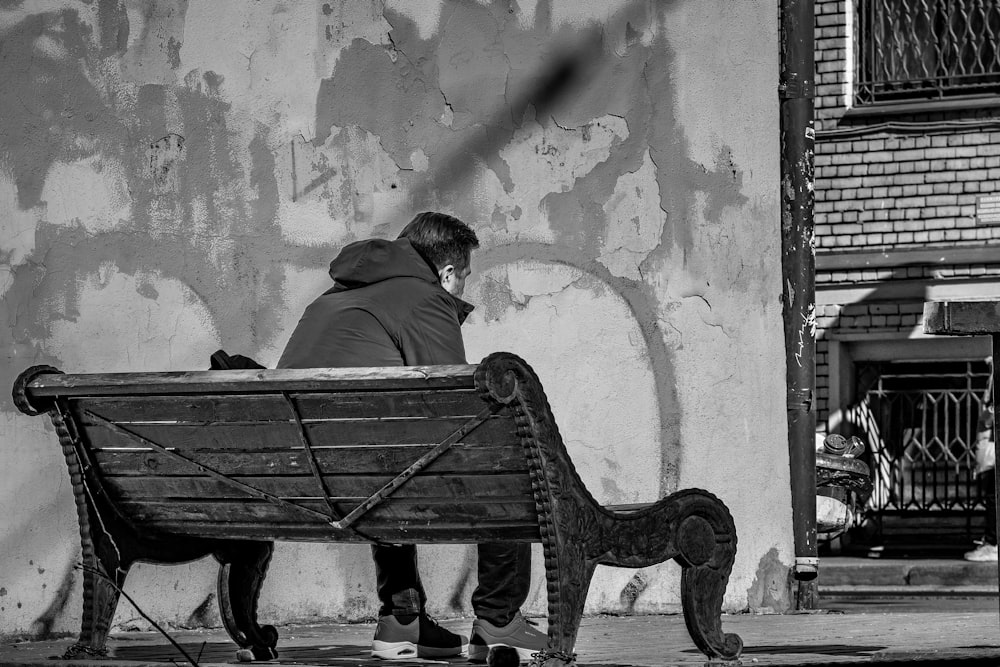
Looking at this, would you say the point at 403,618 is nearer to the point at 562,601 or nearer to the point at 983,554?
the point at 562,601

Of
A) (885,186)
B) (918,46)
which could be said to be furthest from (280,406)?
(918,46)

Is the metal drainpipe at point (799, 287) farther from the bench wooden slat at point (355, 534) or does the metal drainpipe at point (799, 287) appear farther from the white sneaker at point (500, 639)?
the bench wooden slat at point (355, 534)

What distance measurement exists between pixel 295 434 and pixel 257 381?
0.74 feet

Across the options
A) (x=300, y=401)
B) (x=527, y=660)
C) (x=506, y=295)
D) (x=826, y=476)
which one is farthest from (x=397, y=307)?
(x=826, y=476)

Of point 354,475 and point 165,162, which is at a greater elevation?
point 165,162

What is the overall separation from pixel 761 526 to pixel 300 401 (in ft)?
11.4

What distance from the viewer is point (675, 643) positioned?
5.64 m

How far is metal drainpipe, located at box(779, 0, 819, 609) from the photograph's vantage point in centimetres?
730

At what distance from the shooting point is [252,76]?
6812mm

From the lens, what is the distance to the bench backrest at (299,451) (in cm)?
396

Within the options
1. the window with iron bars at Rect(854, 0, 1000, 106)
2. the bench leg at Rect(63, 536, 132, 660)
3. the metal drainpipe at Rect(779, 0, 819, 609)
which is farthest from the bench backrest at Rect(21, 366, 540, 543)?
the window with iron bars at Rect(854, 0, 1000, 106)

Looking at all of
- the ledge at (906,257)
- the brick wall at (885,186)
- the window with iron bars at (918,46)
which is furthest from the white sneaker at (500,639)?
the window with iron bars at (918,46)

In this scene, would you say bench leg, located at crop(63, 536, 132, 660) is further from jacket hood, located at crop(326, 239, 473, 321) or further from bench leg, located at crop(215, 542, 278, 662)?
jacket hood, located at crop(326, 239, 473, 321)

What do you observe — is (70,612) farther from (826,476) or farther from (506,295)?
(826,476)
